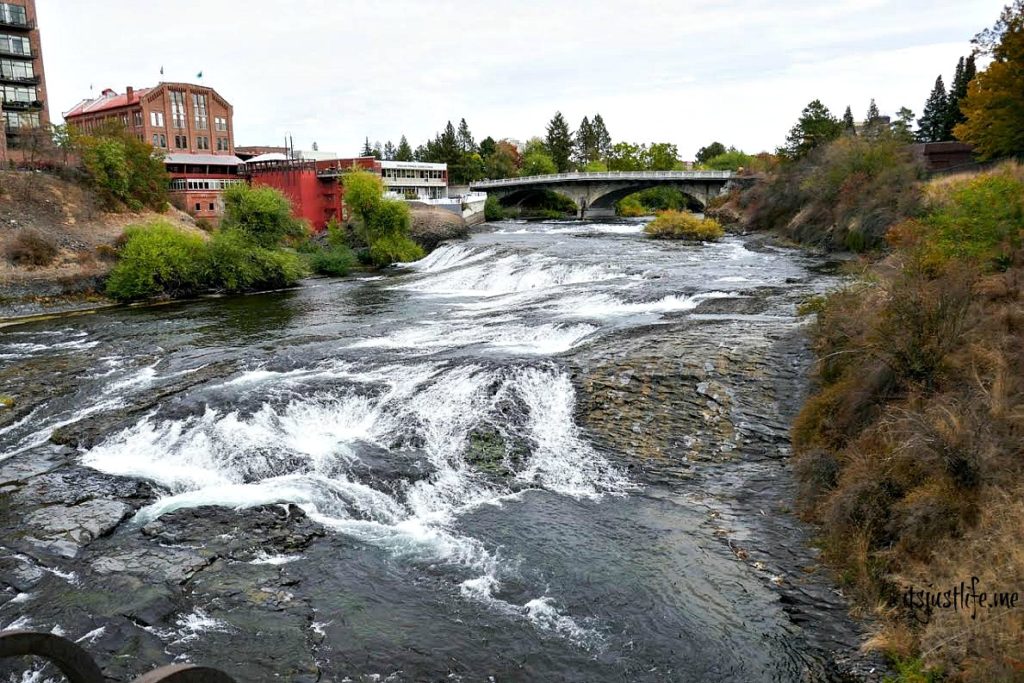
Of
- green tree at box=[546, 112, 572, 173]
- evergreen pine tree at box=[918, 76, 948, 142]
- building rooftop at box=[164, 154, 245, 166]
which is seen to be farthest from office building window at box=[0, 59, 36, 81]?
evergreen pine tree at box=[918, 76, 948, 142]

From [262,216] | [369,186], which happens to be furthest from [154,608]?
[369,186]

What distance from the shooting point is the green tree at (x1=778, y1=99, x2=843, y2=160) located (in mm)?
57031

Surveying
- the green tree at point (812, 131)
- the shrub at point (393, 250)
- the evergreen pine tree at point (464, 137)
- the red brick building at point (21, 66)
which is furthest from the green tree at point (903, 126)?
the evergreen pine tree at point (464, 137)

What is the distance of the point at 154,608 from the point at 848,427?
11666 millimetres

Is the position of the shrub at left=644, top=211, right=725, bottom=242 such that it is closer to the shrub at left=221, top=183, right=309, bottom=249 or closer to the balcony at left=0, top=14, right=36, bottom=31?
the shrub at left=221, top=183, right=309, bottom=249

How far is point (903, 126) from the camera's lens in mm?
50344

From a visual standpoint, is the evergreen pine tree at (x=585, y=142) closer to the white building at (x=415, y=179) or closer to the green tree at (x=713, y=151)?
the green tree at (x=713, y=151)

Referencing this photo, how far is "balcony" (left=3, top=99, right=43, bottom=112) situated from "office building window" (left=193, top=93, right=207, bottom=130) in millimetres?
19588

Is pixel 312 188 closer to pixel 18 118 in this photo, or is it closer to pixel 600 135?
pixel 18 118

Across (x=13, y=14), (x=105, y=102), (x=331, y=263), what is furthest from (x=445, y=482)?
(x=105, y=102)

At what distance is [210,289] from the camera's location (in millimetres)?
37625

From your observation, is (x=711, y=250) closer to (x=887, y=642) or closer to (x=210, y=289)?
(x=210, y=289)

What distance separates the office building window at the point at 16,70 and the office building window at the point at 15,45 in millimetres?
768

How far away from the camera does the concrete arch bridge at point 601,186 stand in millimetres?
73125
